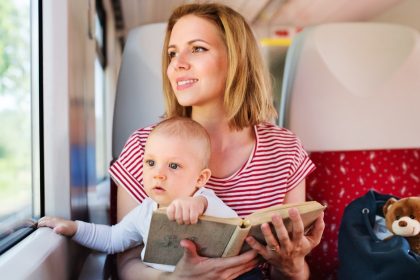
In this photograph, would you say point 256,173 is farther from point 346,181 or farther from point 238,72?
point 346,181

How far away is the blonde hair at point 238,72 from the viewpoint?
130cm

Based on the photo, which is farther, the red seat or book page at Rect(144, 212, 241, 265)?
the red seat

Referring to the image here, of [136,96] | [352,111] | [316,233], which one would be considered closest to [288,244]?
[316,233]

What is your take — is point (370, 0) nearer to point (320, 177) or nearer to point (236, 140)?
point (320, 177)

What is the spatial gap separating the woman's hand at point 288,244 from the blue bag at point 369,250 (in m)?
0.22

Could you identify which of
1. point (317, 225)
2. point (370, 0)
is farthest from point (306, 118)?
point (370, 0)

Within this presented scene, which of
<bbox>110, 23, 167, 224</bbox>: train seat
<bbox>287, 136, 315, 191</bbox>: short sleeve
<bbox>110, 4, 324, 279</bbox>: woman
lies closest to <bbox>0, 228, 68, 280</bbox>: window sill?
<bbox>110, 4, 324, 279</bbox>: woman

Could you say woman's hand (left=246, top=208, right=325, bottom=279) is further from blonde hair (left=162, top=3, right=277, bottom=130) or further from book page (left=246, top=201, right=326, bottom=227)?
blonde hair (left=162, top=3, right=277, bottom=130)

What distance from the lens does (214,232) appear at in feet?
→ 2.96

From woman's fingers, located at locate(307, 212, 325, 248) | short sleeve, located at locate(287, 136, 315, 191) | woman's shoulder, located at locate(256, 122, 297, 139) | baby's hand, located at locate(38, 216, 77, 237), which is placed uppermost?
woman's shoulder, located at locate(256, 122, 297, 139)

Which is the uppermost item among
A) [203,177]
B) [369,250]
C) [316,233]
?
[203,177]

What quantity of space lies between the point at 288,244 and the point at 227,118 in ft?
1.53

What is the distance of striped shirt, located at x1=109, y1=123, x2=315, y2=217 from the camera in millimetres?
1272

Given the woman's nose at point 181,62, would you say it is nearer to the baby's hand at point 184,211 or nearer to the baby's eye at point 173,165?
the baby's eye at point 173,165
